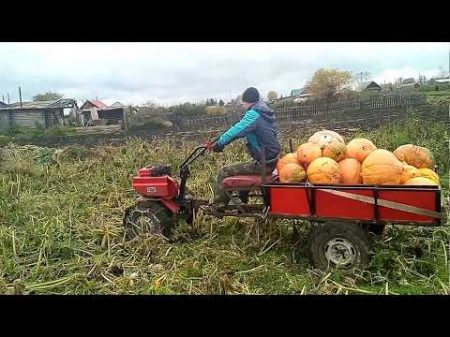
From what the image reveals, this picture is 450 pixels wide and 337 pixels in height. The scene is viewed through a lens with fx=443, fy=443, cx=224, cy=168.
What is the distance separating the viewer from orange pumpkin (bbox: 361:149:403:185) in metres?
3.21

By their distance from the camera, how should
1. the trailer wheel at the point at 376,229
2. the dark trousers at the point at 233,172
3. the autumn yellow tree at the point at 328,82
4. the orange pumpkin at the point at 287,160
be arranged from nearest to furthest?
1. the orange pumpkin at the point at 287,160
2. the trailer wheel at the point at 376,229
3. the dark trousers at the point at 233,172
4. the autumn yellow tree at the point at 328,82

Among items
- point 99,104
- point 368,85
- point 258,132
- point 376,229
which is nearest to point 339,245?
point 376,229

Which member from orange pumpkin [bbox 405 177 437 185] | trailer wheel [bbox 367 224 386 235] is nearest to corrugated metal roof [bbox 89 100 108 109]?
trailer wheel [bbox 367 224 386 235]

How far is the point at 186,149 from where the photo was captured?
5699mm

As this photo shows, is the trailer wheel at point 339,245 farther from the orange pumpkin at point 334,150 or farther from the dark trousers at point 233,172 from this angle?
the dark trousers at point 233,172

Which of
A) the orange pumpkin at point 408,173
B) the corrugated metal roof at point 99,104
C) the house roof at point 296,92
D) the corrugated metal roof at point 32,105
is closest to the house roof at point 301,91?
the house roof at point 296,92

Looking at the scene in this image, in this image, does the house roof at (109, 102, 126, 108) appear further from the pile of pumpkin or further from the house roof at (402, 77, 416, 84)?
the house roof at (402, 77, 416, 84)

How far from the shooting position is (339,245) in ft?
10.7

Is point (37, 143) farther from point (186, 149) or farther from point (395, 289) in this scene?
point (395, 289)

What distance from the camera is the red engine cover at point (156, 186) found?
4.09m

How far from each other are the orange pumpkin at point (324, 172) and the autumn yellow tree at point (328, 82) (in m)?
1.09

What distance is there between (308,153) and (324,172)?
0.77 ft

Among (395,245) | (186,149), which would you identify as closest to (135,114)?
(186,149)

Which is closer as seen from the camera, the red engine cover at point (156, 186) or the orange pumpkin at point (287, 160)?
the orange pumpkin at point (287, 160)
